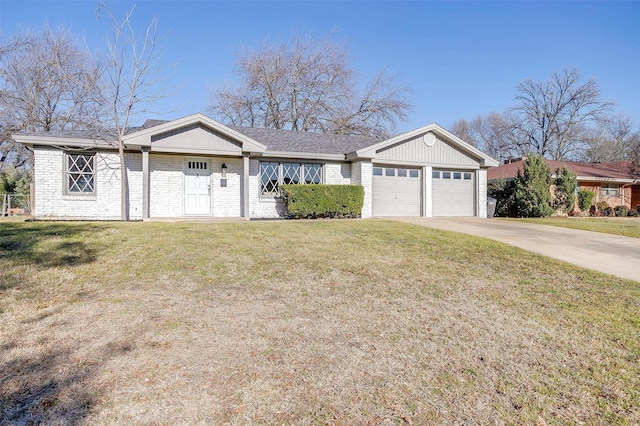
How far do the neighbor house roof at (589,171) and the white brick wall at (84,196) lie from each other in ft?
67.6

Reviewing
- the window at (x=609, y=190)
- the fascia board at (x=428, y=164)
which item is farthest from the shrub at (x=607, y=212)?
the fascia board at (x=428, y=164)

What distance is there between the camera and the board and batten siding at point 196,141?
492 inches

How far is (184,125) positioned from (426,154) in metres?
9.79

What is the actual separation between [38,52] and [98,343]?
2882 cm

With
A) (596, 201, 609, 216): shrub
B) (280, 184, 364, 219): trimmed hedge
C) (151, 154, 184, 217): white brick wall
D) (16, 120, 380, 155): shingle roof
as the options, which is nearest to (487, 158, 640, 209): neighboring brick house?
(596, 201, 609, 216): shrub

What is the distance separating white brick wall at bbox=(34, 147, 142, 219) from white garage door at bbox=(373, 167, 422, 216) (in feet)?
29.9

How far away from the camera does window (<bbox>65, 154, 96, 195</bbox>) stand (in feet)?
41.3

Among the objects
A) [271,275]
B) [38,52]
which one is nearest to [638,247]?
[271,275]

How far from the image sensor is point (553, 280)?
5.60 meters

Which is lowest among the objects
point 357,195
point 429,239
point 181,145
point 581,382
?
point 581,382

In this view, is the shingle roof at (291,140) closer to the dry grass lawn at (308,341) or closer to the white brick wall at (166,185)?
the white brick wall at (166,185)

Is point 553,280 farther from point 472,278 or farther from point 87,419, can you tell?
point 87,419

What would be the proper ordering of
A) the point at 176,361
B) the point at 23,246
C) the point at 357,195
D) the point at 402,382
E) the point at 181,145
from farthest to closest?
1. the point at 357,195
2. the point at 181,145
3. the point at 23,246
4. the point at 176,361
5. the point at 402,382

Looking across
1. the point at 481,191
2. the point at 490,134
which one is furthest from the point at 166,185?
the point at 490,134
